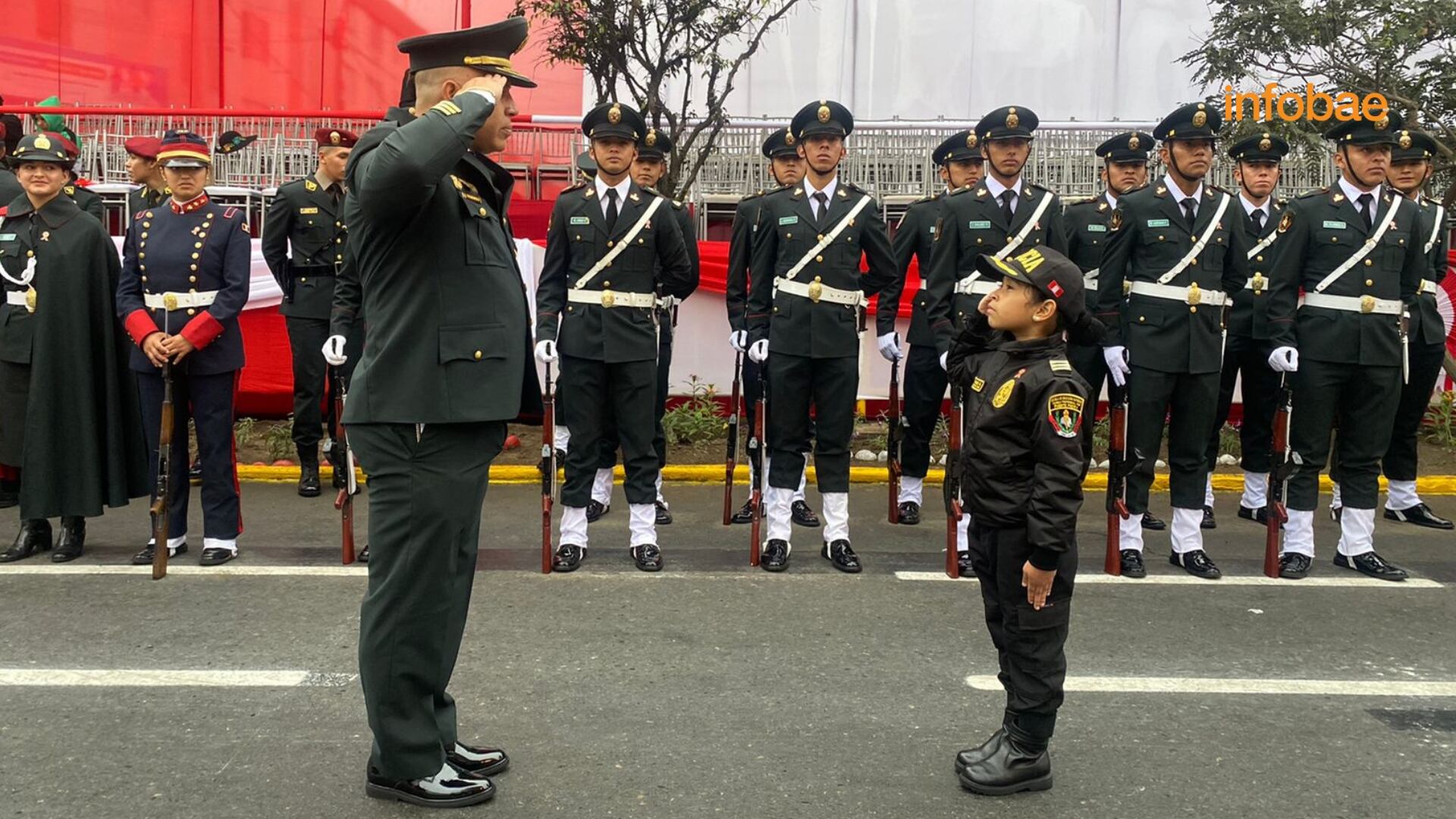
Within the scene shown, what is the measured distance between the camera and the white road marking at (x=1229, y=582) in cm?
594

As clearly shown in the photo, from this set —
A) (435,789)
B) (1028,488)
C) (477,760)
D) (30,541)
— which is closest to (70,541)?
(30,541)

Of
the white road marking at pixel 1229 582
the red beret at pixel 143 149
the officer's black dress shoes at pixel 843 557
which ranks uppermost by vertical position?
the red beret at pixel 143 149

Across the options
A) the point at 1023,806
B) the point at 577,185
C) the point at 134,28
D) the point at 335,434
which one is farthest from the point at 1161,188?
the point at 134,28

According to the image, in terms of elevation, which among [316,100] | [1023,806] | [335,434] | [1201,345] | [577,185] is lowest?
[1023,806]

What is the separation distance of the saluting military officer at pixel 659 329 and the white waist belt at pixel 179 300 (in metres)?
2.11

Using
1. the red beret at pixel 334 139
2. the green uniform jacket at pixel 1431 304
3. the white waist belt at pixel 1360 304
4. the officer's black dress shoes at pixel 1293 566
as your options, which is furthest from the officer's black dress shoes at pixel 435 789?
the green uniform jacket at pixel 1431 304

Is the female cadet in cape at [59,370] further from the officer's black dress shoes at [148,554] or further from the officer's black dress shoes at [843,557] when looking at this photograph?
the officer's black dress shoes at [843,557]

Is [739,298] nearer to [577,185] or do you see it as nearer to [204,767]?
[577,185]

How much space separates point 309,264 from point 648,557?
3.20 meters

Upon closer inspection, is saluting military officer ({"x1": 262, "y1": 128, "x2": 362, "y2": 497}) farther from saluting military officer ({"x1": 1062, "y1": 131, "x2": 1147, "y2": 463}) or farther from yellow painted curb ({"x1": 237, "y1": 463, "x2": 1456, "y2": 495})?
saluting military officer ({"x1": 1062, "y1": 131, "x2": 1147, "y2": 463})

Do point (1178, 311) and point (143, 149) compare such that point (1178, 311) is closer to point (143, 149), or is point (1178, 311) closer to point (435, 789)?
point (435, 789)

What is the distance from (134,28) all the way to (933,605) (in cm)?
1348

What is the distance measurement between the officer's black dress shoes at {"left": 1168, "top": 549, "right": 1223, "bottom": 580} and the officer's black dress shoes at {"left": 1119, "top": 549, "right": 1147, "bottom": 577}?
0.18 metres

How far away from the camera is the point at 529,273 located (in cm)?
980
